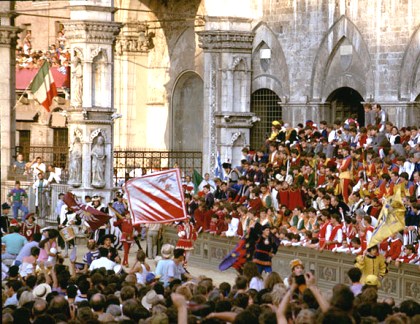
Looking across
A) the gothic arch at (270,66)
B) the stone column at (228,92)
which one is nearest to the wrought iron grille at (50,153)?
the stone column at (228,92)

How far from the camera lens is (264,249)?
2450 centimetres

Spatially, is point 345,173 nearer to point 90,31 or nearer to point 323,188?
point 323,188

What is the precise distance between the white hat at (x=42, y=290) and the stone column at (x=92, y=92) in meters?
19.3

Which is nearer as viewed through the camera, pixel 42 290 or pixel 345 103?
pixel 42 290

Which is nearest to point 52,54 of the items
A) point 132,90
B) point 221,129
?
point 132,90

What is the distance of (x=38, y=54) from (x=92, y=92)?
1946 cm

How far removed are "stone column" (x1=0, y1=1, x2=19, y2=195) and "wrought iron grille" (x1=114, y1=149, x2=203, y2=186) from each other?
3827 millimetres

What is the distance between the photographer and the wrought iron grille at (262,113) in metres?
40.7

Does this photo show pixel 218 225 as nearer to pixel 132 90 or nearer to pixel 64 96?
pixel 132 90

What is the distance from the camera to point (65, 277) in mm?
18859

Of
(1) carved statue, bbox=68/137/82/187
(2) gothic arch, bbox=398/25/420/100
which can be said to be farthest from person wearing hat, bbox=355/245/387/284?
(1) carved statue, bbox=68/137/82/187

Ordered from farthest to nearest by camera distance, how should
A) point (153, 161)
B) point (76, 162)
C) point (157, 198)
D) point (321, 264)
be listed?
point (153, 161)
point (76, 162)
point (321, 264)
point (157, 198)

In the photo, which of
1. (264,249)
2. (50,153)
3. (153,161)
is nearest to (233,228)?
(264,249)

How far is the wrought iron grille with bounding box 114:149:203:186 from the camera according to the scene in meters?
43.2
